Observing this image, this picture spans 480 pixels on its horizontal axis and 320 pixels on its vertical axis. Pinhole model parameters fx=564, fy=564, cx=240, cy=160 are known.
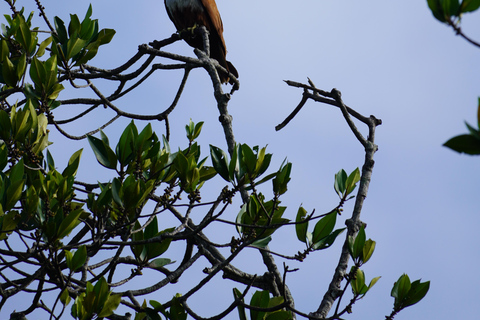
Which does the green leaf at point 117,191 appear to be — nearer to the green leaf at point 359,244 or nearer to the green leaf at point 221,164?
the green leaf at point 221,164

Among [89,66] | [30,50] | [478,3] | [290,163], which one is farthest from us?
[89,66]

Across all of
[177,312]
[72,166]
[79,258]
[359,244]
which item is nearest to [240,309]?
[177,312]

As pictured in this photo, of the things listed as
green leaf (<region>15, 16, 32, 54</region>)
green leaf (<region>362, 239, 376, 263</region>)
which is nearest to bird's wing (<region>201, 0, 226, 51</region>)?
green leaf (<region>15, 16, 32, 54</region>)

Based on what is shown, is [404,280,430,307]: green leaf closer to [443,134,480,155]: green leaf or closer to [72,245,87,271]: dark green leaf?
[72,245,87,271]: dark green leaf

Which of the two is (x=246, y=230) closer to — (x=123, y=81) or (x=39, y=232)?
(x=39, y=232)

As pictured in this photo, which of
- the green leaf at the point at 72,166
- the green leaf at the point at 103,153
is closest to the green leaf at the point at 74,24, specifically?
the green leaf at the point at 72,166

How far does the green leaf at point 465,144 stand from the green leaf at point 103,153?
1.61 m

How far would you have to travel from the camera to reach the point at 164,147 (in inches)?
94.9

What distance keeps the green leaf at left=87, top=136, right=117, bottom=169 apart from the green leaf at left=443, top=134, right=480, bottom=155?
A: 1613 millimetres

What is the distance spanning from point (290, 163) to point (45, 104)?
1147 millimetres

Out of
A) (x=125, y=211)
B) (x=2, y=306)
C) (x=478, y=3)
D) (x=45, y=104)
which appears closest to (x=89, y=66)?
(x=45, y=104)

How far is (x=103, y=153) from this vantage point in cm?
222

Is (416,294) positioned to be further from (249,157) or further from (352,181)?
(249,157)

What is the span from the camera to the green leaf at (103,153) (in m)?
2.19
